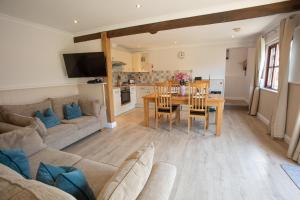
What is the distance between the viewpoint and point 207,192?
176cm

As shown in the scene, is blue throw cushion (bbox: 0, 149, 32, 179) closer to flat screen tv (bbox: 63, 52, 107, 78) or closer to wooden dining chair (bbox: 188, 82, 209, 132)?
flat screen tv (bbox: 63, 52, 107, 78)

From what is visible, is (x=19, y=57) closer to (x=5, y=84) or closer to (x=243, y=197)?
(x=5, y=84)

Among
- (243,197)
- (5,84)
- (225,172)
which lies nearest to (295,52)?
(225,172)

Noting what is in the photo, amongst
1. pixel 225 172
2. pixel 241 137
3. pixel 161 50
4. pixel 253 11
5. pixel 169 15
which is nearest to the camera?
pixel 225 172

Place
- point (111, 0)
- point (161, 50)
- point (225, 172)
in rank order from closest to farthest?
point (225, 172)
point (111, 0)
point (161, 50)

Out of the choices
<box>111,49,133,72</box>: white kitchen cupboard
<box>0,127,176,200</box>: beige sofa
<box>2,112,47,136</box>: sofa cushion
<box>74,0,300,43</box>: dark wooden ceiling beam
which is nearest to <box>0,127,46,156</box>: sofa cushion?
<box>0,127,176,200</box>: beige sofa

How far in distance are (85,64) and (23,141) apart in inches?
94.5

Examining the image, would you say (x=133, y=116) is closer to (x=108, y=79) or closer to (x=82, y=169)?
(x=108, y=79)

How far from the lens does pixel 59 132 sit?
2.62 m

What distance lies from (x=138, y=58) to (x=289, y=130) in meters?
5.20

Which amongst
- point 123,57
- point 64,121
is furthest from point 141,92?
point 64,121

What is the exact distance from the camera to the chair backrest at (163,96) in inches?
139

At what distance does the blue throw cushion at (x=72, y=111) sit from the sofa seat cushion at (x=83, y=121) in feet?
0.42

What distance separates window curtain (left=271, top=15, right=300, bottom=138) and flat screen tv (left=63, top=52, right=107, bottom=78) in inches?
143
